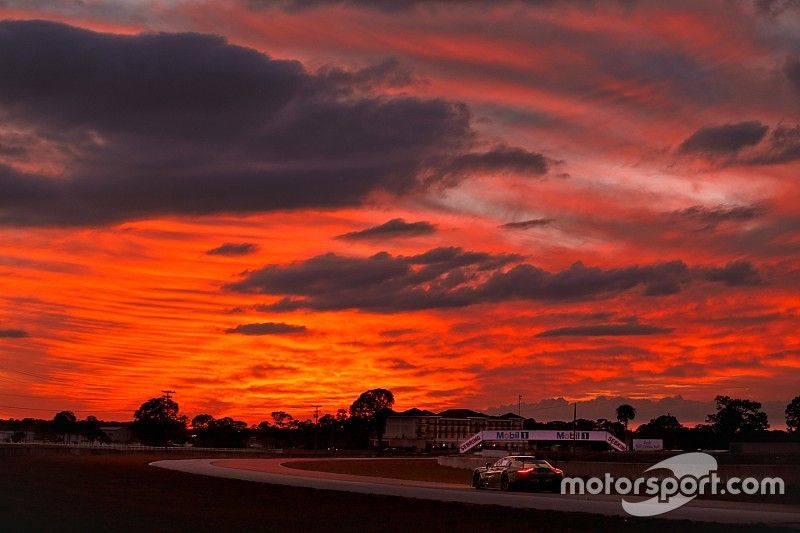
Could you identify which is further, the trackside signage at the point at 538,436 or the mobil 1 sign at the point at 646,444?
the mobil 1 sign at the point at 646,444

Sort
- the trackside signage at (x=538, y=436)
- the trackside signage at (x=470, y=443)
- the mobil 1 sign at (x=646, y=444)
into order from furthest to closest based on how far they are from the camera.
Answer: the mobil 1 sign at (x=646, y=444) < the trackside signage at (x=470, y=443) < the trackside signage at (x=538, y=436)

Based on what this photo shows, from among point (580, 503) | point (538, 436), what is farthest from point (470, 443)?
point (580, 503)

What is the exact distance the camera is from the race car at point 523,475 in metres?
47.0

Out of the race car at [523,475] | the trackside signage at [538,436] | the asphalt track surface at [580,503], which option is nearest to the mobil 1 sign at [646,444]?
the trackside signage at [538,436]

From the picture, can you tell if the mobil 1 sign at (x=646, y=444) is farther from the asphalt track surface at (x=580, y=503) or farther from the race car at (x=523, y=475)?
the race car at (x=523, y=475)

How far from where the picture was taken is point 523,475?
4728 centimetres

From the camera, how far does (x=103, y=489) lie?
1781 inches

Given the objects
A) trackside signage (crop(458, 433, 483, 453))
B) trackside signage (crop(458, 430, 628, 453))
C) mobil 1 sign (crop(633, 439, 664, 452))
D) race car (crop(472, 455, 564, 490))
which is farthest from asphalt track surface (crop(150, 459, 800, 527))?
mobil 1 sign (crop(633, 439, 664, 452))

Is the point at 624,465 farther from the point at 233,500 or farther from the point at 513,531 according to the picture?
the point at 513,531

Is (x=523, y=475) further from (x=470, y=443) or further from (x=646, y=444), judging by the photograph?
(x=646, y=444)

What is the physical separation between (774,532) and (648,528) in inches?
125

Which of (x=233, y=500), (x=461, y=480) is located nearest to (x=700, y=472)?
(x=461, y=480)

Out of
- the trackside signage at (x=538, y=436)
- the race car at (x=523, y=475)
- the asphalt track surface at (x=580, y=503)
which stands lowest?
the asphalt track surface at (x=580, y=503)

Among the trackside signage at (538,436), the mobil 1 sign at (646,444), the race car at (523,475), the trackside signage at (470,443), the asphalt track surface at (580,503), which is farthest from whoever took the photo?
the mobil 1 sign at (646,444)
